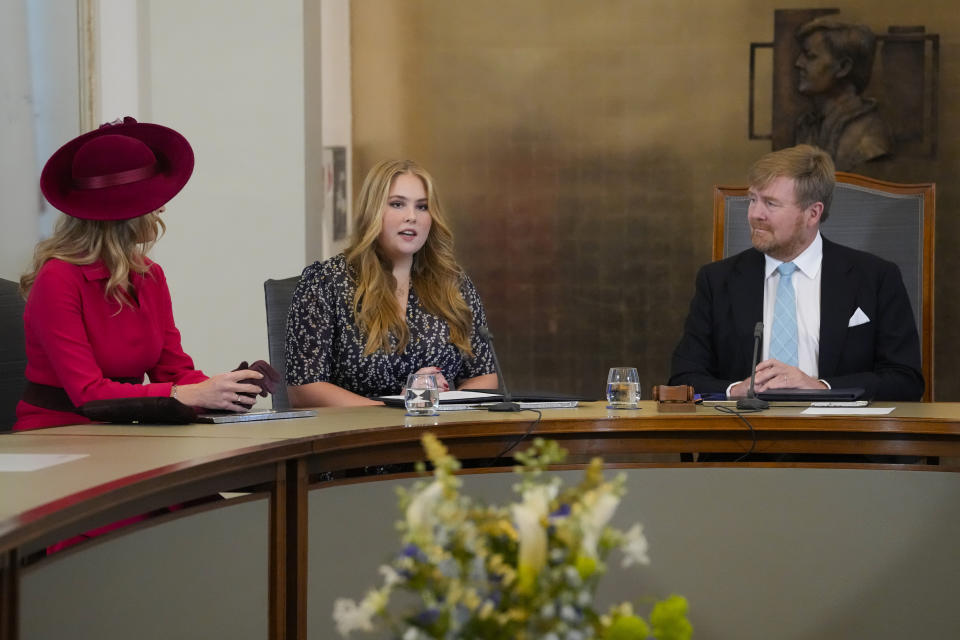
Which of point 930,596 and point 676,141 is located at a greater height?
point 676,141

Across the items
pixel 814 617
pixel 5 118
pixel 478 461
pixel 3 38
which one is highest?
pixel 3 38

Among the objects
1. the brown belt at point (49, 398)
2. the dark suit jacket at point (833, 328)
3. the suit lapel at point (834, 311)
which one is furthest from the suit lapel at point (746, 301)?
the brown belt at point (49, 398)

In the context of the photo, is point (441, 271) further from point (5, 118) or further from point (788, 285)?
point (5, 118)

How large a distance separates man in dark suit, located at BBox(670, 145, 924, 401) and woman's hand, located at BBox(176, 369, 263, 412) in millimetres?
1297

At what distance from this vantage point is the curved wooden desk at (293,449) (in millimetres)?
1479

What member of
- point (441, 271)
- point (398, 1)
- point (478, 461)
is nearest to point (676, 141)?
point (398, 1)

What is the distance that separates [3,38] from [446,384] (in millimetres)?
1791

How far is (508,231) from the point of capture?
5.87m

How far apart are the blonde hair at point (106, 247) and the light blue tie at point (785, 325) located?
63.9 inches

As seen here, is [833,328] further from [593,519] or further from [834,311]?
[593,519]

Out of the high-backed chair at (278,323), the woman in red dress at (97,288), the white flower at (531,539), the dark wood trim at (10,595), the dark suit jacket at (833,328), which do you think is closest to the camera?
the white flower at (531,539)

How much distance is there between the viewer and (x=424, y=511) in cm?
90

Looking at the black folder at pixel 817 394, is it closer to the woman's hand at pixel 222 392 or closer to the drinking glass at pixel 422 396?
the drinking glass at pixel 422 396

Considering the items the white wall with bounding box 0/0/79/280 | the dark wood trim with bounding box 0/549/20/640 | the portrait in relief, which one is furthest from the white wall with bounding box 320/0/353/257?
the dark wood trim with bounding box 0/549/20/640
